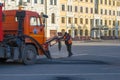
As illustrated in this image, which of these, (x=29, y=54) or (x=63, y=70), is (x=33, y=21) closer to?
(x=29, y=54)

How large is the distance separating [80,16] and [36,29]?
89037 mm

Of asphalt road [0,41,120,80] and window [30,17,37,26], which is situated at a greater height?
window [30,17,37,26]

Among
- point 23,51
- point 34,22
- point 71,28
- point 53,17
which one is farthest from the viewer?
point 71,28

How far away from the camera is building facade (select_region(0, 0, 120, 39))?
97.1 m

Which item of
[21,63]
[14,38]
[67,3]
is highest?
[67,3]

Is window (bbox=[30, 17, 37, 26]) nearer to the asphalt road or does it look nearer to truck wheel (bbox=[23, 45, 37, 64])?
truck wheel (bbox=[23, 45, 37, 64])

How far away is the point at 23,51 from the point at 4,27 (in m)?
1.90

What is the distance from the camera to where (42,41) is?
23.7m

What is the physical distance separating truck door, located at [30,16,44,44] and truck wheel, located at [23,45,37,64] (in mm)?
791

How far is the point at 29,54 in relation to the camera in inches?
870

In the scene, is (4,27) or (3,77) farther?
(4,27)

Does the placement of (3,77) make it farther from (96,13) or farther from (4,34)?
(96,13)

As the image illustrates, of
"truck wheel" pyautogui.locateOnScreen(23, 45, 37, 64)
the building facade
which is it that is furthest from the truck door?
the building facade

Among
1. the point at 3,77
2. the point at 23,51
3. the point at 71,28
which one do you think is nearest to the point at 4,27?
the point at 23,51
